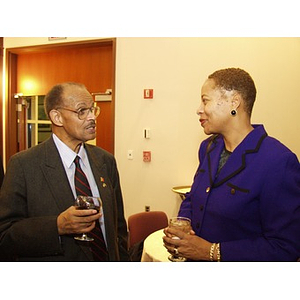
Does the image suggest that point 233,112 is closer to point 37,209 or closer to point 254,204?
point 254,204

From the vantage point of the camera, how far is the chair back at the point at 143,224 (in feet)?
7.81

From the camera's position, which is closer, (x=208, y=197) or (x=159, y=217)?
(x=208, y=197)

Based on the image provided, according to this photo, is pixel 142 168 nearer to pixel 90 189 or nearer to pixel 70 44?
pixel 70 44

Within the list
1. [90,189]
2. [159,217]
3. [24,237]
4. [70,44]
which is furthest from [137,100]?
[24,237]

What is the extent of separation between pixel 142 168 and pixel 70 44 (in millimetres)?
1671

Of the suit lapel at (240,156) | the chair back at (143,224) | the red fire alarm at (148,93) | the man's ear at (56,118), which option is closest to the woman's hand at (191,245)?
the suit lapel at (240,156)

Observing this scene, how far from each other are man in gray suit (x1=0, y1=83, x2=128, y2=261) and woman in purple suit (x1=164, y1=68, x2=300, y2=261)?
36cm

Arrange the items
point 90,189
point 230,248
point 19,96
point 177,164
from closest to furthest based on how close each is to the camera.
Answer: point 230,248 → point 90,189 → point 177,164 → point 19,96

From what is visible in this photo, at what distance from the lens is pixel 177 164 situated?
3354 mm

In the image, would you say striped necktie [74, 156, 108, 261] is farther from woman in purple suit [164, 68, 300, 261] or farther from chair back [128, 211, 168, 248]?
chair back [128, 211, 168, 248]

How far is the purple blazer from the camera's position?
113 centimetres

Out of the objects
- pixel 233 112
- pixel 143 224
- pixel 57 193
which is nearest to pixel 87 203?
pixel 57 193

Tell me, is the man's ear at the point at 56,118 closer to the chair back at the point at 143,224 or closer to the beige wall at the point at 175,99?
the chair back at the point at 143,224

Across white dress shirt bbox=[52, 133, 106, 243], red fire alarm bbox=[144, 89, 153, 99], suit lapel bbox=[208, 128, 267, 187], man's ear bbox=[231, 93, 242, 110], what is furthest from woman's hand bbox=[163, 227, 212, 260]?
red fire alarm bbox=[144, 89, 153, 99]
